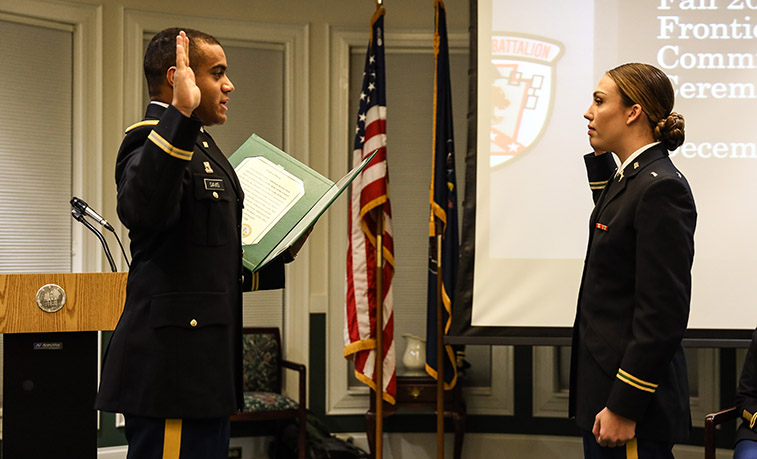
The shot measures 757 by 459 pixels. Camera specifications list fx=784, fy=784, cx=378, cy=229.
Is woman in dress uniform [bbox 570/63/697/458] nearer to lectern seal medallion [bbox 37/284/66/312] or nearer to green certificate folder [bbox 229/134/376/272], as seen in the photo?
green certificate folder [bbox 229/134/376/272]

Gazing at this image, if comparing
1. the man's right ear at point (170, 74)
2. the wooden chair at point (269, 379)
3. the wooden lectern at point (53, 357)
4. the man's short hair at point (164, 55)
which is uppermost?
the man's short hair at point (164, 55)

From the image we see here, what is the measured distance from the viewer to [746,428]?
297 cm

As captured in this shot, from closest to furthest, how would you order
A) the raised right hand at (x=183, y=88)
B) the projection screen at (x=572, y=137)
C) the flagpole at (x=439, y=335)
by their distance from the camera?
1. the raised right hand at (x=183, y=88)
2. the projection screen at (x=572, y=137)
3. the flagpole at (x=439, y=335)

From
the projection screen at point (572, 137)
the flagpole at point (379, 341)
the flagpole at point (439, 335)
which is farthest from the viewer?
the flagpole at point (379, 341)

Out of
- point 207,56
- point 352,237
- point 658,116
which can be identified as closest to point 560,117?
point 352,237

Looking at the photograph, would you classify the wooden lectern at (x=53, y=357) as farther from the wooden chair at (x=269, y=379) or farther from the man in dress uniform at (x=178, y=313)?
the wooden chair at (x=269, y=379)

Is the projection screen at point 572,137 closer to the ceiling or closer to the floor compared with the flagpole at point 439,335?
closer to the ceiling

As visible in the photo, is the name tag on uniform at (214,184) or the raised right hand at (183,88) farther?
the name tag on uniform at (214,184)

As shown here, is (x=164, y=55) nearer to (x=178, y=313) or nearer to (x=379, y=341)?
(x=178, y=313)

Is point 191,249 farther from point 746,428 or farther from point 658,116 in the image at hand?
point 746,428

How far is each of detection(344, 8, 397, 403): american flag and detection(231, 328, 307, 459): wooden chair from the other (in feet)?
1.27

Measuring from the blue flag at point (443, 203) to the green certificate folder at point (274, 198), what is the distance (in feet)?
6.43

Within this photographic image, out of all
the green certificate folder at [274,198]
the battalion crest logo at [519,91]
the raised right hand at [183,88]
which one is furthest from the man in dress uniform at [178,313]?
the battalion crest logo at [519,91]

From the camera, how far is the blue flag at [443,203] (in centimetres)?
395
